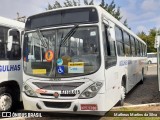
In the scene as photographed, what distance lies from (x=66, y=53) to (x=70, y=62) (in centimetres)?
27

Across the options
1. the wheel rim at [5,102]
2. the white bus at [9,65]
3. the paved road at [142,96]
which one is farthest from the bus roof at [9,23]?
the paved road at [142,96]

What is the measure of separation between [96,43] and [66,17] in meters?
1.11

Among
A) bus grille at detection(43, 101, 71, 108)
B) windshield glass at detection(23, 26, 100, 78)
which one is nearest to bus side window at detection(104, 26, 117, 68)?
windshield glass at detection(23, 26, 100, 78)

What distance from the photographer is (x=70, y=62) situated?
6.57m

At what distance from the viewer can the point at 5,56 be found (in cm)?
816

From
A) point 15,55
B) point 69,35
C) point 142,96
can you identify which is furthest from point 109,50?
point 142,96

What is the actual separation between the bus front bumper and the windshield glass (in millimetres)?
632

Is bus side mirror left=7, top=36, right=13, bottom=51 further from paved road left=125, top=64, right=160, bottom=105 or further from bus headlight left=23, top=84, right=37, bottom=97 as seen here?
paved road left=125, top=64, right=160, bottom=105

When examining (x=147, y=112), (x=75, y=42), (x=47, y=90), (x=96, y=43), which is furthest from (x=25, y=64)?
(x=147, y=112)

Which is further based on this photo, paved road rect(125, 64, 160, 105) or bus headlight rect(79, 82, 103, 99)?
paved road rect(125, 64, 160, 105)

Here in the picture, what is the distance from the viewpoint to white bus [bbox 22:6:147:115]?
632 centimetres

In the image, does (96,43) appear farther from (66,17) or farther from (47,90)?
(47,90)

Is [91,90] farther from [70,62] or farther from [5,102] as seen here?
[5,102]

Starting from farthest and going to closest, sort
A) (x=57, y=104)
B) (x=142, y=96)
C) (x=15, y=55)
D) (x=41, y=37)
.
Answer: (x=142, y=96) → (x=15, y=55) → (x=41, y=37) → (x=57, y=104)
